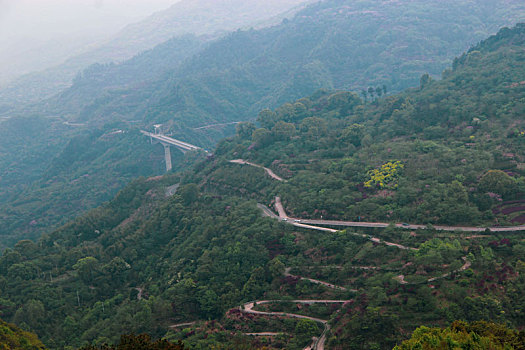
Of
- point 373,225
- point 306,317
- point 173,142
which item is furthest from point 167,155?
point 306,317

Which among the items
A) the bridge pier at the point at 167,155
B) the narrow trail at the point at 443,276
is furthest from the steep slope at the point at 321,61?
the narrow trail at the point at 443,276

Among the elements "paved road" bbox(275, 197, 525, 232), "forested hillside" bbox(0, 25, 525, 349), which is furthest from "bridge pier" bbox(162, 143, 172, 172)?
"paved road" bbox(275, 197, 525, 232)

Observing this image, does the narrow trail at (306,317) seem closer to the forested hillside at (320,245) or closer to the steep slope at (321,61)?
the forested hillside at (320,245)

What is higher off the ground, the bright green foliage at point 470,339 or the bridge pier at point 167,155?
the bright green foliage at point 470,339

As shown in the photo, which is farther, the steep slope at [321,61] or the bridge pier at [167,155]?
the steep slope at [321,61]

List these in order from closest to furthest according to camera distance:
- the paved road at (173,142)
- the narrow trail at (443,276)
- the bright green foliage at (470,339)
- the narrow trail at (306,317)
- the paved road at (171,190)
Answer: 1. the bright green foliage at (470,339)
2. the narrow trail at (306,317)
3. the narrow trail at (443,276)
4. the paved road at (171,190)
5. the paved road at (173,142)

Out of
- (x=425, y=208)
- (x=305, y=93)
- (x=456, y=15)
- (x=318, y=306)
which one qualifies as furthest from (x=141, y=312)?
(x=456, y=15)
